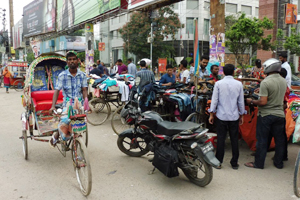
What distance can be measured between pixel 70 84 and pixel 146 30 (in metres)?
25.8

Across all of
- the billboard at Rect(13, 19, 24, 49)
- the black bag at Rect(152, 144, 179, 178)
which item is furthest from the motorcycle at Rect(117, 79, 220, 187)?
the billboard at Rect(13, 19, 24, 49)

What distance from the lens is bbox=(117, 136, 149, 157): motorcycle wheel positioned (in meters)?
4.79

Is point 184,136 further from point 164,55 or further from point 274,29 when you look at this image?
point 164,55

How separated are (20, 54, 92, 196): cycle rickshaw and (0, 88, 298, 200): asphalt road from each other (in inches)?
11.3

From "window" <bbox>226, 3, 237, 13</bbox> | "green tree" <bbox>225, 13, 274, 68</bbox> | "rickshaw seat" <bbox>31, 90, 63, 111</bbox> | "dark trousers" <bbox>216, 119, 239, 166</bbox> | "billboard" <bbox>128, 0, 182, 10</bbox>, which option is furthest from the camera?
"window" <bbox>226, 3, 237, 13</bbox>

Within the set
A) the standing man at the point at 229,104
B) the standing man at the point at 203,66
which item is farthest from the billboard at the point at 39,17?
the standing man at the point at 229,104

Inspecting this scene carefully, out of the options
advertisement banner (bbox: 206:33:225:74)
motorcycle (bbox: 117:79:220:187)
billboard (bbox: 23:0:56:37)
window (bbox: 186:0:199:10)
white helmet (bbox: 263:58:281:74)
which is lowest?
motorcycle (bbox: 117:79:220:187)

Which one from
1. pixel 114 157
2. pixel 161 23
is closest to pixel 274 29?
pixel 161 23

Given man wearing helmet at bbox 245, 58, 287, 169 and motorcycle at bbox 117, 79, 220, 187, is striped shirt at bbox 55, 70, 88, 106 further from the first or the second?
man wearing helmet at bbox 245, 58, 287, 169

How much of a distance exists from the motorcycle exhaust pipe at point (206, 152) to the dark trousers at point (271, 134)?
1.25 meters

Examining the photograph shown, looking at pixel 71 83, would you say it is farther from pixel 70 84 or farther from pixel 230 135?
pixel 230 135

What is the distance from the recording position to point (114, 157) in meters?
5.15

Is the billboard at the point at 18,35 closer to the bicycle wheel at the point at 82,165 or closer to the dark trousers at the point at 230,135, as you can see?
the bicycle wheel at the point at 82,165

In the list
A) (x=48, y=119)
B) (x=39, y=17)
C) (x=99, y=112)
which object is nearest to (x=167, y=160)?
(x=48, y=119)
